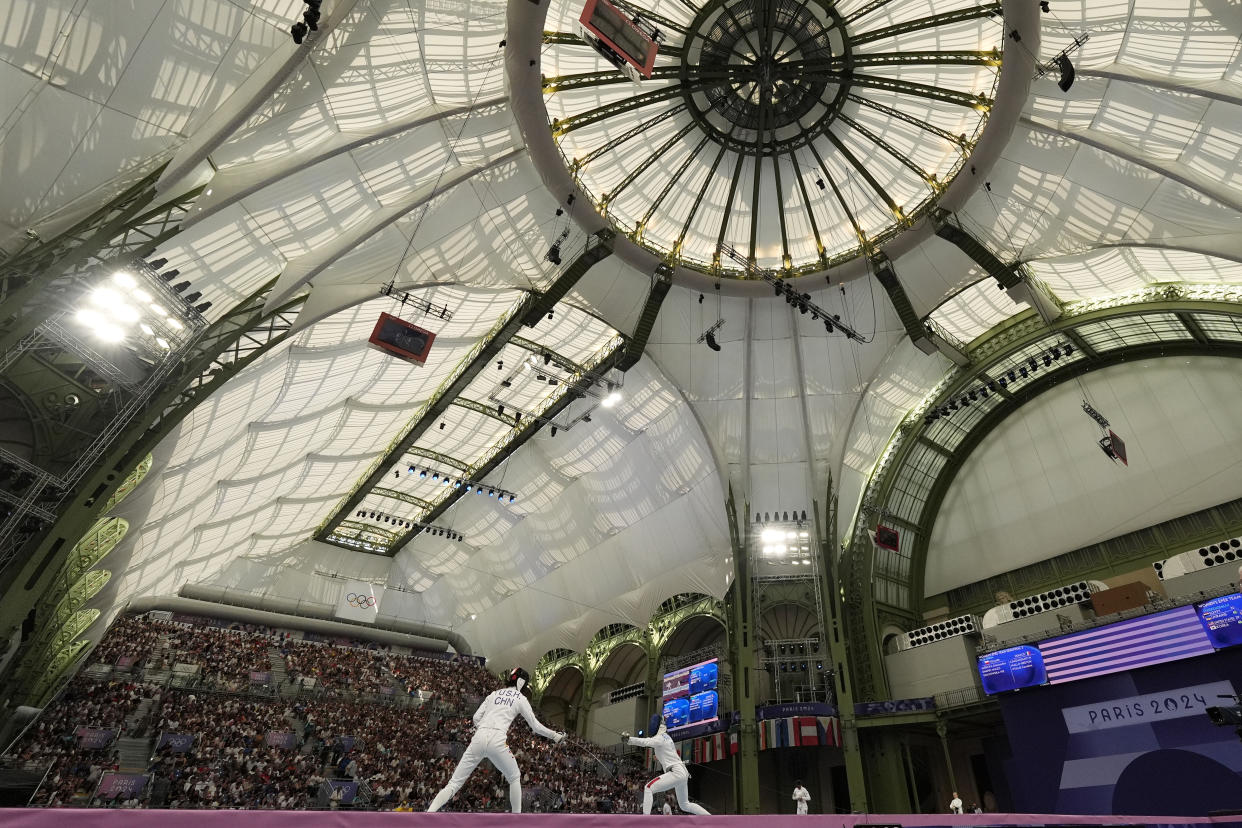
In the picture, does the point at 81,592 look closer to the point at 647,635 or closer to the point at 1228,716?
the point at 647,635

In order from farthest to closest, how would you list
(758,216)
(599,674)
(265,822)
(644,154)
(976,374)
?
(599,674), (976,374), (758,216), (644,154), (265,822)

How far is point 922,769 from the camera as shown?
33688 millimetres

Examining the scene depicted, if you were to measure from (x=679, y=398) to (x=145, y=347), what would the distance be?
22955mm

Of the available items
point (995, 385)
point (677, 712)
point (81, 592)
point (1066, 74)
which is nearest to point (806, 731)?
point (677, 712)

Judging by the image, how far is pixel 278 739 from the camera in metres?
27.6

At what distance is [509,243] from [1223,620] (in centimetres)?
2820

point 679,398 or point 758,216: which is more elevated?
point 758,216

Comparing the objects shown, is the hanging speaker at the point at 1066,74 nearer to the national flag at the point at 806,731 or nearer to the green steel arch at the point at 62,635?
the national flag at the point at 806,731

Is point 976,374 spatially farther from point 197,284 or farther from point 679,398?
point 197,284

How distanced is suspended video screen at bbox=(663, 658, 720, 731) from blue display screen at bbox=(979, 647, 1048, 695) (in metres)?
13.8

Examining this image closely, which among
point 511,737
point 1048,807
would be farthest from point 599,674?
point 1048,807

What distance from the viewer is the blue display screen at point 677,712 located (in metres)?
36.1

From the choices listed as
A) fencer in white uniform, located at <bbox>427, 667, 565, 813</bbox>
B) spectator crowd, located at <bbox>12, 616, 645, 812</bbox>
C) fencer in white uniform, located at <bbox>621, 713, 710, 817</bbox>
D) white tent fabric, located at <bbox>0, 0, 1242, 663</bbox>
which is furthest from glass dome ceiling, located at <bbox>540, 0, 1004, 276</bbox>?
spectator crowd, located at <bbox>12, 616, 645, 812</bbox>

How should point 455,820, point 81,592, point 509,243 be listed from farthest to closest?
point 81,592 → point 509,243 → point 455,820
